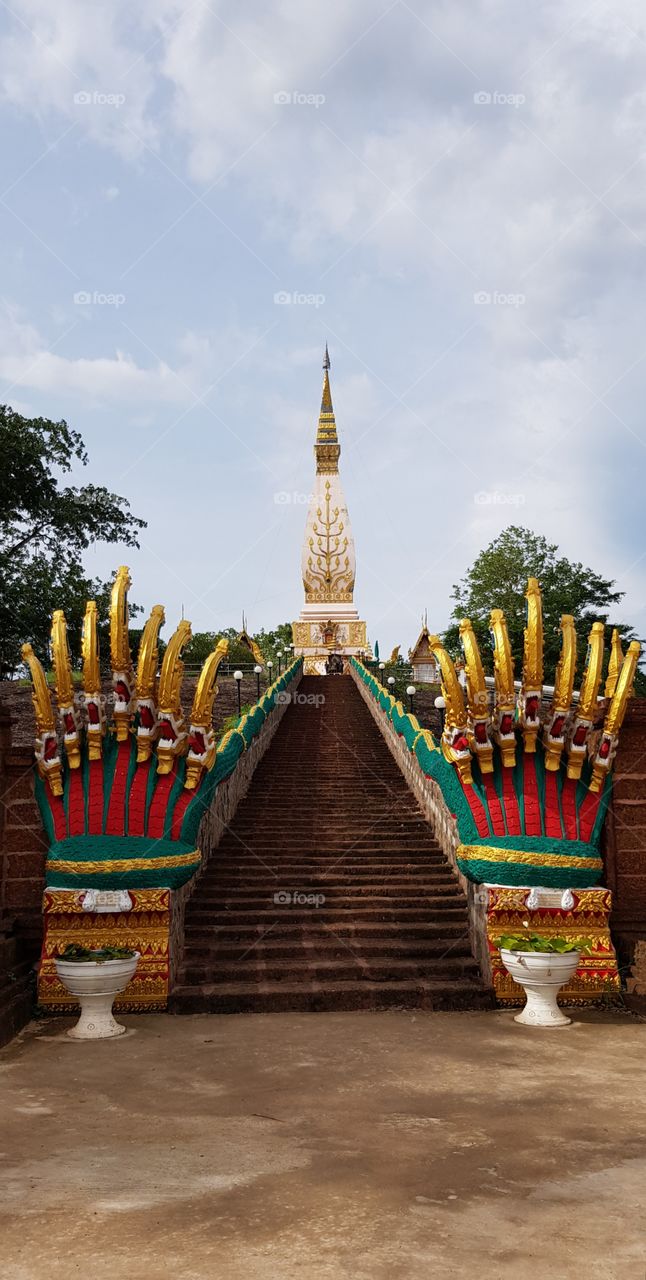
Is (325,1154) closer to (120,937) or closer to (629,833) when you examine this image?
(120,937)

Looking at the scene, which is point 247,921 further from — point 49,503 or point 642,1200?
point 49,503

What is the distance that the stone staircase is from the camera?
8961 millimetres

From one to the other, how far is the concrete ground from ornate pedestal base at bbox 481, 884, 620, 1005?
83 centimetres

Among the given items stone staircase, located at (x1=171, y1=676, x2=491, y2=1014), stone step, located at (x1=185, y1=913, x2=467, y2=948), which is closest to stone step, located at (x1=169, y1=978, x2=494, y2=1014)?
stone staircase, located at (x1=171, y1=676, x2=491, y2=1014)

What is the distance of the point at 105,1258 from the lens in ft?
13.1

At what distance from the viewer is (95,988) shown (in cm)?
802

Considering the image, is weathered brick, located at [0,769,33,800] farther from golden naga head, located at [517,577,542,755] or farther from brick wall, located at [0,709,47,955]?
golden naga head, located at [517,577,542,755]

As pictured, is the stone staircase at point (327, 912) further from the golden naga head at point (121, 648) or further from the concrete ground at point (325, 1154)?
the golden naga head at point (121, 648)

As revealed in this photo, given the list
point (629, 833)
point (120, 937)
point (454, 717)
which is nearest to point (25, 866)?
point (120, 937)

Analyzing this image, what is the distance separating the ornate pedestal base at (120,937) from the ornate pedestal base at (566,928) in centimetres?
319

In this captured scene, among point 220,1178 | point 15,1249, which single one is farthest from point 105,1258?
point 220,1178

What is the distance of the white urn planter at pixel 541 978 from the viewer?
819cm

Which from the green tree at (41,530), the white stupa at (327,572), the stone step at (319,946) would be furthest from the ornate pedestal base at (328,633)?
the stone step at (319,946)

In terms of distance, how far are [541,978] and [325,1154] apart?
3625mm
